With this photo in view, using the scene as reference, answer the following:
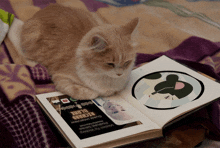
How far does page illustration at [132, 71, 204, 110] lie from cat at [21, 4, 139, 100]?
11 cm

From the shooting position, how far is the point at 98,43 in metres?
0.98

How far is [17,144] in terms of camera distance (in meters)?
0.88

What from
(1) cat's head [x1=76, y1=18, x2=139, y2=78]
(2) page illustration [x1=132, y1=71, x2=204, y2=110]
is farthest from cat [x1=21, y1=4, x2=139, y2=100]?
(2) page illustration [x1=132, y1=71, x2=204, y2=110]

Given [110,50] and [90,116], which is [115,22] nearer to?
[110,50]

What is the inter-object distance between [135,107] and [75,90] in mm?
290

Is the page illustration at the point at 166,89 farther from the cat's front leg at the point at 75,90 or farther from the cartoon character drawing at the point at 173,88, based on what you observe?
the cat's front leg at the point at 75,90

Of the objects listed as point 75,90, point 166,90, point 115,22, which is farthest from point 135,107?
point 115,22

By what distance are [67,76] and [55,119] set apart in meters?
0.35

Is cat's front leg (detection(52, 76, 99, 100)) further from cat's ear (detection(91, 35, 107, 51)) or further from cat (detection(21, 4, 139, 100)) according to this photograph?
cat's ear (detection(91, 35, 107, 51))

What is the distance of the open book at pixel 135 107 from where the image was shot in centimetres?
84

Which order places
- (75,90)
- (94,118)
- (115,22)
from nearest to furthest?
(94,118) < (75,90) < (115,22)

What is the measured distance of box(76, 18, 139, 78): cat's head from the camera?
3.28 ft

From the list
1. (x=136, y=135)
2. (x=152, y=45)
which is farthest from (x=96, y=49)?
(x=152, y=45)

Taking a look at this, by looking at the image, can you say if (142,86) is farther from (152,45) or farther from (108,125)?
(152,45)
